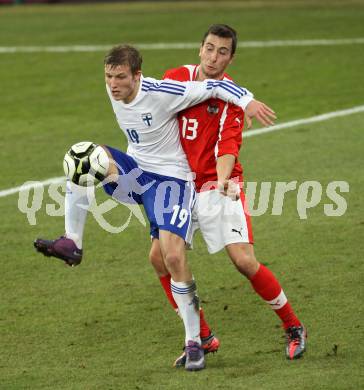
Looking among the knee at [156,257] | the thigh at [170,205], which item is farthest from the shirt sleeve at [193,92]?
the knee at [156,257]

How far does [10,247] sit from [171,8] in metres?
16.9

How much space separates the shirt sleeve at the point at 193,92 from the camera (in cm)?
803

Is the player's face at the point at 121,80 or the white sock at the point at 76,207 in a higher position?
the player's face at the point at 121,80

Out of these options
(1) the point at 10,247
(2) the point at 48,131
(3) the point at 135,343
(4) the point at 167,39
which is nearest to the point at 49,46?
(4) the point at 167,39

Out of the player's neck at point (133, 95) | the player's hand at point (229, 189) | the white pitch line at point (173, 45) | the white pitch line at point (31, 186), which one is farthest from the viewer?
the white pitch line at point (173, 45)

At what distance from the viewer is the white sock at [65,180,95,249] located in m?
8.04

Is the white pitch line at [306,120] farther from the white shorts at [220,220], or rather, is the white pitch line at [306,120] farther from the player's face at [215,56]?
the white shorts at [220,220]

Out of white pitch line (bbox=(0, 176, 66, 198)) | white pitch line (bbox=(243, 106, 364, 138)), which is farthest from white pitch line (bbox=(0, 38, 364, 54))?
white pitch line (bbox=(0, 176, 66, 198))

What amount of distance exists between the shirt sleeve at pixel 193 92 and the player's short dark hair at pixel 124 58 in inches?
9.2

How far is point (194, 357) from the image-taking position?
311 inches

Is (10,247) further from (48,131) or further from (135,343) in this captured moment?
(48,131)

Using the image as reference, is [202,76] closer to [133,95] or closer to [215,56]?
[215,56]

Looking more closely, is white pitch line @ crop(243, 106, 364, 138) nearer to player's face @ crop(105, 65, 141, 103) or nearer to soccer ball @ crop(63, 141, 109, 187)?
player's face @ crop(105, 65, 141, 103)

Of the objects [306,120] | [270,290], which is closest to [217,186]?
[270,290]
